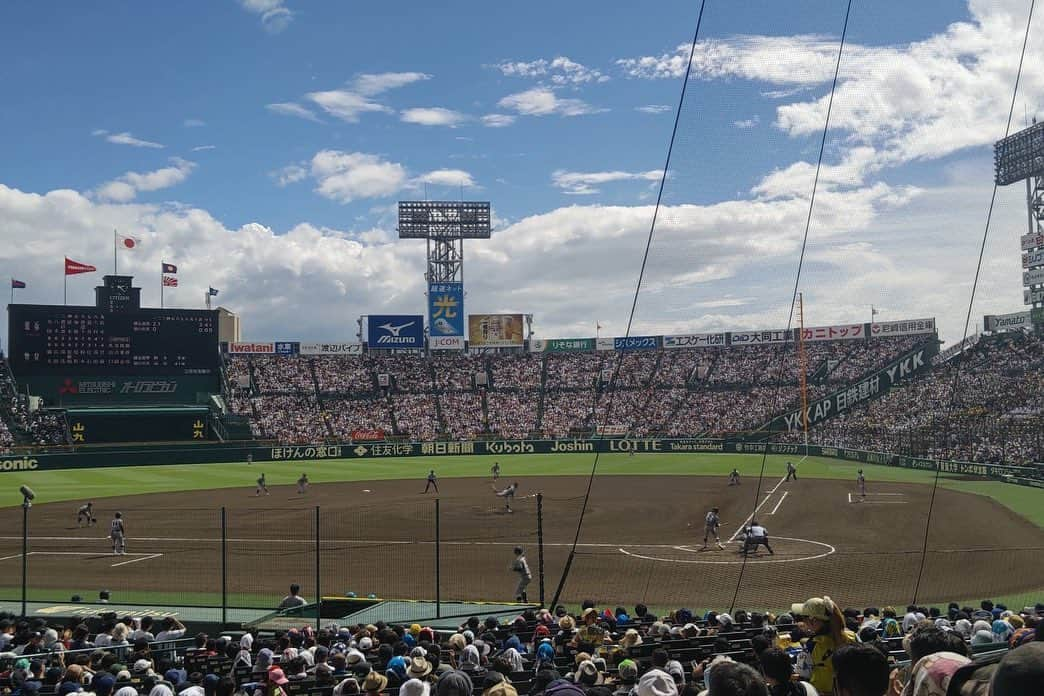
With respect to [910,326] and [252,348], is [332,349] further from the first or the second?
[910,326]

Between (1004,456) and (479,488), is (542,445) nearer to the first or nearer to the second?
(479,488)

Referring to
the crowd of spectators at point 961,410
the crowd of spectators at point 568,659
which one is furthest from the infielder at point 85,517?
the crowd of spectators at point 961,410

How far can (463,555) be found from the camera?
24.2m

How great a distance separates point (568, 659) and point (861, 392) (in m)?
11.7

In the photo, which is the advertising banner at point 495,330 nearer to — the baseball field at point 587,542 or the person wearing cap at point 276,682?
the baseball field at point 587,542

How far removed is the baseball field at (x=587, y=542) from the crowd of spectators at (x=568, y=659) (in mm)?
1609

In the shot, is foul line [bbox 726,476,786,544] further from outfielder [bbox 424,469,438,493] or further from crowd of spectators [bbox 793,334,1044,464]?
outfielder [bbox 424,469,438,493]

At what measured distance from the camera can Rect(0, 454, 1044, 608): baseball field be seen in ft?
58.5

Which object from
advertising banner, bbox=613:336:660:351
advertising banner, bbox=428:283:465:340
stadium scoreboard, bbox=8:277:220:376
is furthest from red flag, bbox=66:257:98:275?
advertising banner, bbox=613:336:660:351

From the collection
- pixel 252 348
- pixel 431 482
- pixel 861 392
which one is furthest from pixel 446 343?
pixel 861 392

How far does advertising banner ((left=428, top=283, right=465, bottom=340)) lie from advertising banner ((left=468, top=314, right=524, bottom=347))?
5.00 metres

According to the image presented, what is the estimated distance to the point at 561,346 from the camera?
86.6 m

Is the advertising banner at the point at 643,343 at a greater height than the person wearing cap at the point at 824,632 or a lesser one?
greater

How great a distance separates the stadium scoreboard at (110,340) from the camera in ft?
196
